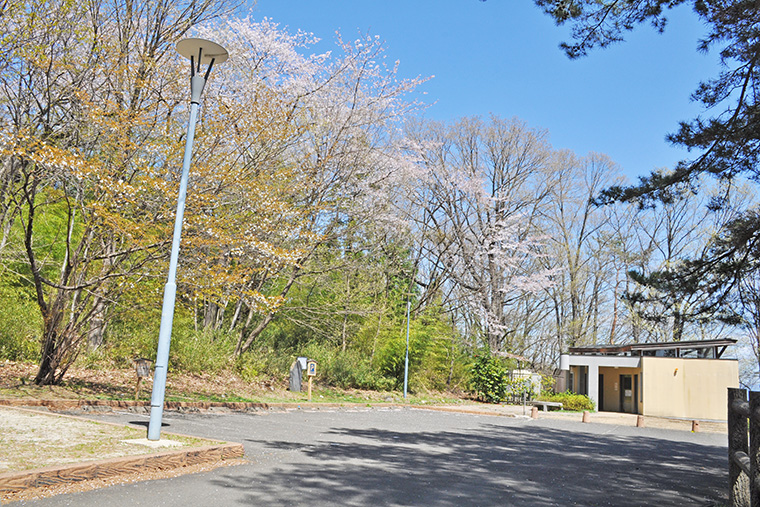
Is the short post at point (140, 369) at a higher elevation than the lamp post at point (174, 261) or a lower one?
lower

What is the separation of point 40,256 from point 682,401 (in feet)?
95.3

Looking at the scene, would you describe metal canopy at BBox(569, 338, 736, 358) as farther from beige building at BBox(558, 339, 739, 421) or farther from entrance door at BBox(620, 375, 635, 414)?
entrance door at BBox(620, 375, 635, 414)

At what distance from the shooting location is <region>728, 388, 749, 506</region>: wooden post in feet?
17.9

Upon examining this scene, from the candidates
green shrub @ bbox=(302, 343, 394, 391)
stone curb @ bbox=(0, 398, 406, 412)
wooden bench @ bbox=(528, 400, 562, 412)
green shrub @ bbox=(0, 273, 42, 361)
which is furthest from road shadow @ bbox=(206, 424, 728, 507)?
wooden bench @ bbox=(528, 400, 562, 412)

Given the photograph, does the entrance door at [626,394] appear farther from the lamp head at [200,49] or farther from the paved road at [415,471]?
Result: the lamp head at [200,49]

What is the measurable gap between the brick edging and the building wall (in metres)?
27.5

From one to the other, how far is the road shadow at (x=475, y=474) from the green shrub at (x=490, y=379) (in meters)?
16.2

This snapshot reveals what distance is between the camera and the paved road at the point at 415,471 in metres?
5.33

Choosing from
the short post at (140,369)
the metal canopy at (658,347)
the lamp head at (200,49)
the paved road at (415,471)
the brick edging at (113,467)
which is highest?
the lamp head at (200,49)

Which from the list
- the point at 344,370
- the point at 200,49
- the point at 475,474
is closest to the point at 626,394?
the point at 344,370

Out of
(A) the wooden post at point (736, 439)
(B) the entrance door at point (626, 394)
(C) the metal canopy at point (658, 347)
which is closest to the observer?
(A) the wooden post at point (736, 439)

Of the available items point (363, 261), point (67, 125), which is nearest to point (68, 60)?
point (67, 125)

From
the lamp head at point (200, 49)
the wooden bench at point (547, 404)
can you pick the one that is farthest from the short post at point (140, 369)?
the wooden bench at point (547, 404)

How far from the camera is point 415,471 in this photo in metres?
7.14
